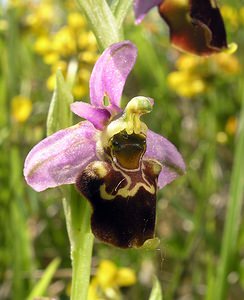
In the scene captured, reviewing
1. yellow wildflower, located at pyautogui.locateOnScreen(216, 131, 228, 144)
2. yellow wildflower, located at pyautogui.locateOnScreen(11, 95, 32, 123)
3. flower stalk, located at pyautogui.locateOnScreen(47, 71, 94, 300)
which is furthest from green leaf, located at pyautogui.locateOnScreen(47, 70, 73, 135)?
yellow wildflower, located at pyautogui.locateOnScreen(216, 131, 228, 144)

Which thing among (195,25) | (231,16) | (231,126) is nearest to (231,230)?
(195,25)

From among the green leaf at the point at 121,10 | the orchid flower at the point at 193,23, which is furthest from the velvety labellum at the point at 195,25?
the green leaf at the point at 121,10

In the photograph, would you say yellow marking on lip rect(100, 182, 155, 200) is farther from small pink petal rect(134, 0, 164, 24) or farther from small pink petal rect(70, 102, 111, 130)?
small pink petal rect(134, 0, 164, 24)

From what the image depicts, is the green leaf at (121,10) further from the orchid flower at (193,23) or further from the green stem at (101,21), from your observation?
the orchid flower at (193,23)

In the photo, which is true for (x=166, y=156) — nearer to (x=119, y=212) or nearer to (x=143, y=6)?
(x=119, y=212)

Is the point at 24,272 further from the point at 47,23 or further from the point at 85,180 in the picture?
the point at 47,23

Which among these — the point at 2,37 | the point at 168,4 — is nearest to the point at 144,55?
the point at 2,37
